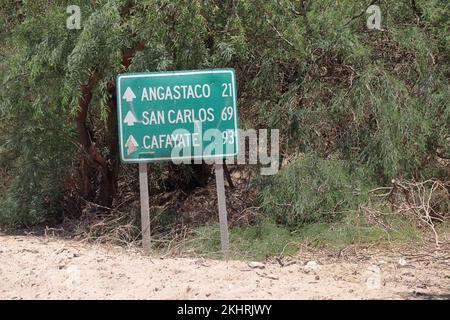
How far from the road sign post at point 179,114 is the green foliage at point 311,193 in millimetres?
1161

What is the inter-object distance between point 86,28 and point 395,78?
13.3 feet

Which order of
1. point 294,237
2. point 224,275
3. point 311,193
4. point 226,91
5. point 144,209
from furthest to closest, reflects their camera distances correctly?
point 311,193
point 294,237
point 144,209
point 226,91
point 224,275

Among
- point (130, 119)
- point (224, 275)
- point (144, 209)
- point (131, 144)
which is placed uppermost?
point (130, 119)

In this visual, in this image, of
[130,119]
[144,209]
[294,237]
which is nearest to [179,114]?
[130,119]

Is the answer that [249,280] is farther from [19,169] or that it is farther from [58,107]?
[19,169]

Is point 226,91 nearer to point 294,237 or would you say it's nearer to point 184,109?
point 184,109

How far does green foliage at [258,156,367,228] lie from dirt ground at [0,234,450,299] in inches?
31.0

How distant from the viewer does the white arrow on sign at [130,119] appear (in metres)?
7.75

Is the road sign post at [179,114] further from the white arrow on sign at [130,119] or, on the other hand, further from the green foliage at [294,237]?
the green foliage at [294,237]

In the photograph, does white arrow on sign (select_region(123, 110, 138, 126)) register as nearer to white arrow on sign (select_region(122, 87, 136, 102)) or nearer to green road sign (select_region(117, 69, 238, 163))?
green road sign (select_region(117, 69, 238, 163))

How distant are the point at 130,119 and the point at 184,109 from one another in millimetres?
596

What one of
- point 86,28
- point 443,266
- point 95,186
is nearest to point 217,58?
point 86,28

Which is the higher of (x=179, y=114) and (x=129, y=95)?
(x=129, y=95)

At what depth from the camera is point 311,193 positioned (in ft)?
28.5
